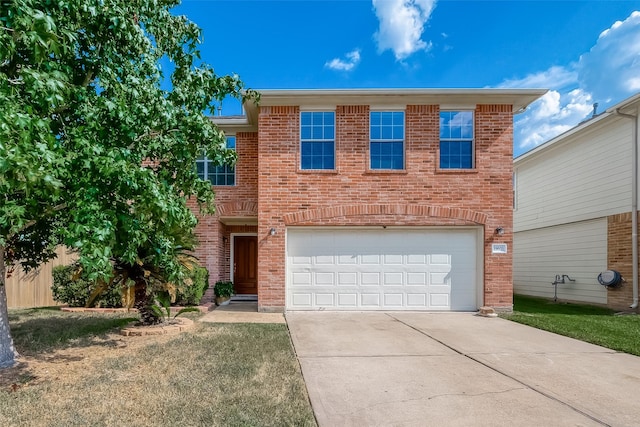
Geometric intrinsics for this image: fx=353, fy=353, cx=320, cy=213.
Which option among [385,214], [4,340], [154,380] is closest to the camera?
[154,380]

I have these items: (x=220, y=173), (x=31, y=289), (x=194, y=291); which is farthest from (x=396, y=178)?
(x=31, y=289)

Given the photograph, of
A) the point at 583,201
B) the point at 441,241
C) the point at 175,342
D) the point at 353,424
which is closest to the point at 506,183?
the point at 441,241

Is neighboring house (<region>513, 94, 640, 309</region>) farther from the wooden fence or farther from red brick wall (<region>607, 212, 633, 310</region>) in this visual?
the wooden fence

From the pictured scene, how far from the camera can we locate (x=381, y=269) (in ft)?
30.5

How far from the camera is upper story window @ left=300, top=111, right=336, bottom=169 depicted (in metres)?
9.32

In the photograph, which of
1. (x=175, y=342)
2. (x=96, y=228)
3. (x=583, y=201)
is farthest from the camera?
(x=583, y=201)

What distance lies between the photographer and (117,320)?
24.9 ft

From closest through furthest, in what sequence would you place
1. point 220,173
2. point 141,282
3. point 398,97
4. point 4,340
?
point 4,340 → point 141,282 → point 398,97 → point 220,173

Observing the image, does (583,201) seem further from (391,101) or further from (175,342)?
(175,342)

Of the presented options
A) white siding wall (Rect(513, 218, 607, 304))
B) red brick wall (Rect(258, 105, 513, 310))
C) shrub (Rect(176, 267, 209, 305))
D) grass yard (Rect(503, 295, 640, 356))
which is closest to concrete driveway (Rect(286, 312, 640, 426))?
grass yard (Rect(503, 295, 640, 356))

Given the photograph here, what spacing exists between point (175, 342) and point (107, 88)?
405 centimetres

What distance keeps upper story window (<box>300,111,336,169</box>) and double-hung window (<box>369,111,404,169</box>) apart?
1084mm

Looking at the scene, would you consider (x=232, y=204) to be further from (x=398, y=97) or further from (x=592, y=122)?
(x=592, y=122)

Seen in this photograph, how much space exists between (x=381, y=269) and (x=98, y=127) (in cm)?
712
